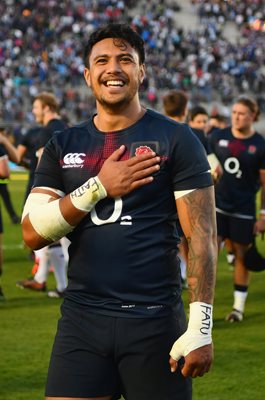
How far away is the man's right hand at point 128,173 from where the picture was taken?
385cm

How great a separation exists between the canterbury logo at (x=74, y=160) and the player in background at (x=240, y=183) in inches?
223

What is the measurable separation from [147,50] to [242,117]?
42740 millimetres

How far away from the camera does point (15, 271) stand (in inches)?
512

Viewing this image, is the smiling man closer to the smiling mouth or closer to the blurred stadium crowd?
the smiling mouth

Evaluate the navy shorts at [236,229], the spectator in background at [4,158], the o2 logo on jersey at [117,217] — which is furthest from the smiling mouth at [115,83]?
the navy shorts at [236,229]

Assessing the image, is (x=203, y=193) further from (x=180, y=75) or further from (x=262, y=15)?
(x=262, y=15)

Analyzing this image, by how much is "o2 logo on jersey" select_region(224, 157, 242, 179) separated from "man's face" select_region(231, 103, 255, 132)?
0.32 meters

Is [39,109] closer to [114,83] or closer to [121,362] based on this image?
[114,83]

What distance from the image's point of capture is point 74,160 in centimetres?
400

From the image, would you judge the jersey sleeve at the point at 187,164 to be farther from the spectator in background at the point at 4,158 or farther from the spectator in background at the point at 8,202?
the spectator in background at the point at 8,202

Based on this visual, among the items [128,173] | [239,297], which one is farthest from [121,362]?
[239,297]

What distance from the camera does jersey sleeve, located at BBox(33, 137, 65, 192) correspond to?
13.4ft

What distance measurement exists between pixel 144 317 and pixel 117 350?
18 centimetres

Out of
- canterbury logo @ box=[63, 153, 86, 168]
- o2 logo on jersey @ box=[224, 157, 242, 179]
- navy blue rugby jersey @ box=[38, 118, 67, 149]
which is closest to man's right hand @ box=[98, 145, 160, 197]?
canterbury logo @ box=[63, 153, 86, 168]
